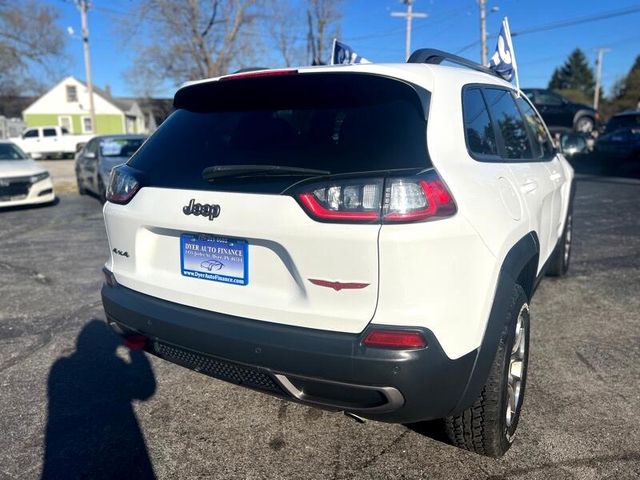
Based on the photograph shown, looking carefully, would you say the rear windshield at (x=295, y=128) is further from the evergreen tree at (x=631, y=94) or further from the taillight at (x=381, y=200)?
the evergreen tree at (x=631, y=94)

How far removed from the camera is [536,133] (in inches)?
151

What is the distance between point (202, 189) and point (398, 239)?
2.90 ft

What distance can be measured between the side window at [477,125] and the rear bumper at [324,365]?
3.14 feet

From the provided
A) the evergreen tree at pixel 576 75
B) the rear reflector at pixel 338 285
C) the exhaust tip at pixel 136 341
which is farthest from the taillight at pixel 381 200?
the evergreen tree at pixel 576 75

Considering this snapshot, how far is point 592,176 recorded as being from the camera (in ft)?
50.1

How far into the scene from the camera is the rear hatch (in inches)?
75.0

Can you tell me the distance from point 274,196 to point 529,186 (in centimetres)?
162

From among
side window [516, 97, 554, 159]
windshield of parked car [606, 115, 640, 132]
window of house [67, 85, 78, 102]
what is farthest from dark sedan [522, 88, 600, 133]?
window of house [67, 85, 78, 102]

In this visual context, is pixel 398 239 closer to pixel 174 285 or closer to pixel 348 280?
pixel 348 280

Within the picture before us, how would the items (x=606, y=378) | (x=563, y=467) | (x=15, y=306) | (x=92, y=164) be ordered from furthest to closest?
(x=92, y=164), (x=15, y=306), (x=606, y=378), (x=563, y=467)

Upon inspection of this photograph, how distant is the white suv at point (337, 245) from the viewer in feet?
6.16

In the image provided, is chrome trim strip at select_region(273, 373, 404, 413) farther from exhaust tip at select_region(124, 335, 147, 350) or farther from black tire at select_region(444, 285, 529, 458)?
exhaust tip at select_region(124, 335, 147, 350)

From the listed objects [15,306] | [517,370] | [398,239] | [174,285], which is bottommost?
[15,306]

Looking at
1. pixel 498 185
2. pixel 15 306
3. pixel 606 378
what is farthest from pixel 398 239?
pixel 15 306
